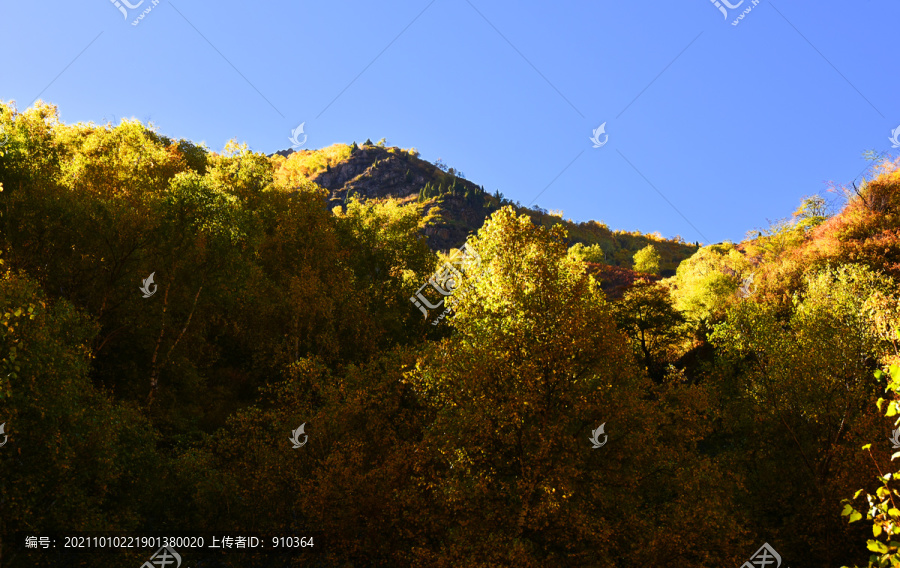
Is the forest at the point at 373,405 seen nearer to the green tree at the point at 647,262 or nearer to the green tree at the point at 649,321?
the green tree at the point at 649,321

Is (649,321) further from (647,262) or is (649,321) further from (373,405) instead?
(647,262)

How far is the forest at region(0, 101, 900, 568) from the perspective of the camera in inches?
712

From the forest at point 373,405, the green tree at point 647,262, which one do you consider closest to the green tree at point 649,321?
the forest at point 373,405

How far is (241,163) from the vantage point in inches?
1843

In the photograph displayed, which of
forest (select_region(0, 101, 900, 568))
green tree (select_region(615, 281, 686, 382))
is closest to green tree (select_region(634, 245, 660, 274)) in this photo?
green tree (select_region(615, 281, 686, 382))

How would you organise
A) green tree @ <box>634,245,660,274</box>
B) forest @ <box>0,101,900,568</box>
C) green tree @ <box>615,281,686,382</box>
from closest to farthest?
forest @ <box>0,101,900,568</box> < green tree @ <box>615,281,686,382</box> < green tree @ <box>634,245,660,274</box>

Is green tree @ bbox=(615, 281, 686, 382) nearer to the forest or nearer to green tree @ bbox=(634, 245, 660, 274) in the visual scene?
→ the forest

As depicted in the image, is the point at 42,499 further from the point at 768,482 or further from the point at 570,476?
the point at 768,482

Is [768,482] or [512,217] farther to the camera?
[768,482]

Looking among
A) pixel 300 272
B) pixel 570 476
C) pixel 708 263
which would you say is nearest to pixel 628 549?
pixel 570 476

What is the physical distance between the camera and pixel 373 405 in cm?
2672

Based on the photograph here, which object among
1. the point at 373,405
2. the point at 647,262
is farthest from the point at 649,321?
the point at 647,262

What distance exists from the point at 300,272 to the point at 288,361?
28.2 ft

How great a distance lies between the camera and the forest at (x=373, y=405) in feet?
59.4
